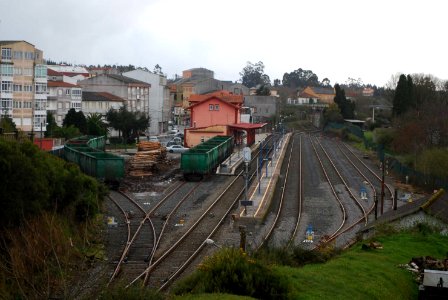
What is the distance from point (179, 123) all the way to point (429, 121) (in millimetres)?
69971

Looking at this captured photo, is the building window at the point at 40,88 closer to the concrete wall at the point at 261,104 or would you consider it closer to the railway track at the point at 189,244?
the railway track at the point at 189,244

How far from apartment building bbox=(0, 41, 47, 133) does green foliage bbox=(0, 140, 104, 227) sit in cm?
3882

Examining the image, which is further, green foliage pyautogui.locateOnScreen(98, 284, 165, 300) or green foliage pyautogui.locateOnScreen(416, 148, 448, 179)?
green foliage pyautogui.locateOnScreen(416, 148, 448, 179)

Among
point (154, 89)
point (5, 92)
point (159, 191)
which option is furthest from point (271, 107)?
point (159, 191)

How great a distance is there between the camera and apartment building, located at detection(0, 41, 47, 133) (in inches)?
2211

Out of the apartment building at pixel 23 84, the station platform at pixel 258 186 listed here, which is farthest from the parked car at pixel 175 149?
the apartment building at pixel 23 84

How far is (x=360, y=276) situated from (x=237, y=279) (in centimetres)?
345

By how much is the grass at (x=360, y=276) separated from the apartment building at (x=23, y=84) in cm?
4561

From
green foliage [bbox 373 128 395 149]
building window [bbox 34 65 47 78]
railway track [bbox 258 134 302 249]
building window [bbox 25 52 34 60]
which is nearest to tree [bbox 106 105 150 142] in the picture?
building window [bbox 34 65 47 78]

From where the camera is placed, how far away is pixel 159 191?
100 feet

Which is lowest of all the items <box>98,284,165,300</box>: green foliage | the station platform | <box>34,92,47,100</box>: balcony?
the station platform

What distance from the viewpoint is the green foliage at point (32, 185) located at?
15055mm

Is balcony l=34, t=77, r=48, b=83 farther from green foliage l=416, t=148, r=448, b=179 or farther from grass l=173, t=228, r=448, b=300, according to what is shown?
grass l=173, t=228, r=448, b=300

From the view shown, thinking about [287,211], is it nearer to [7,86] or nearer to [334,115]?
[7,86]
